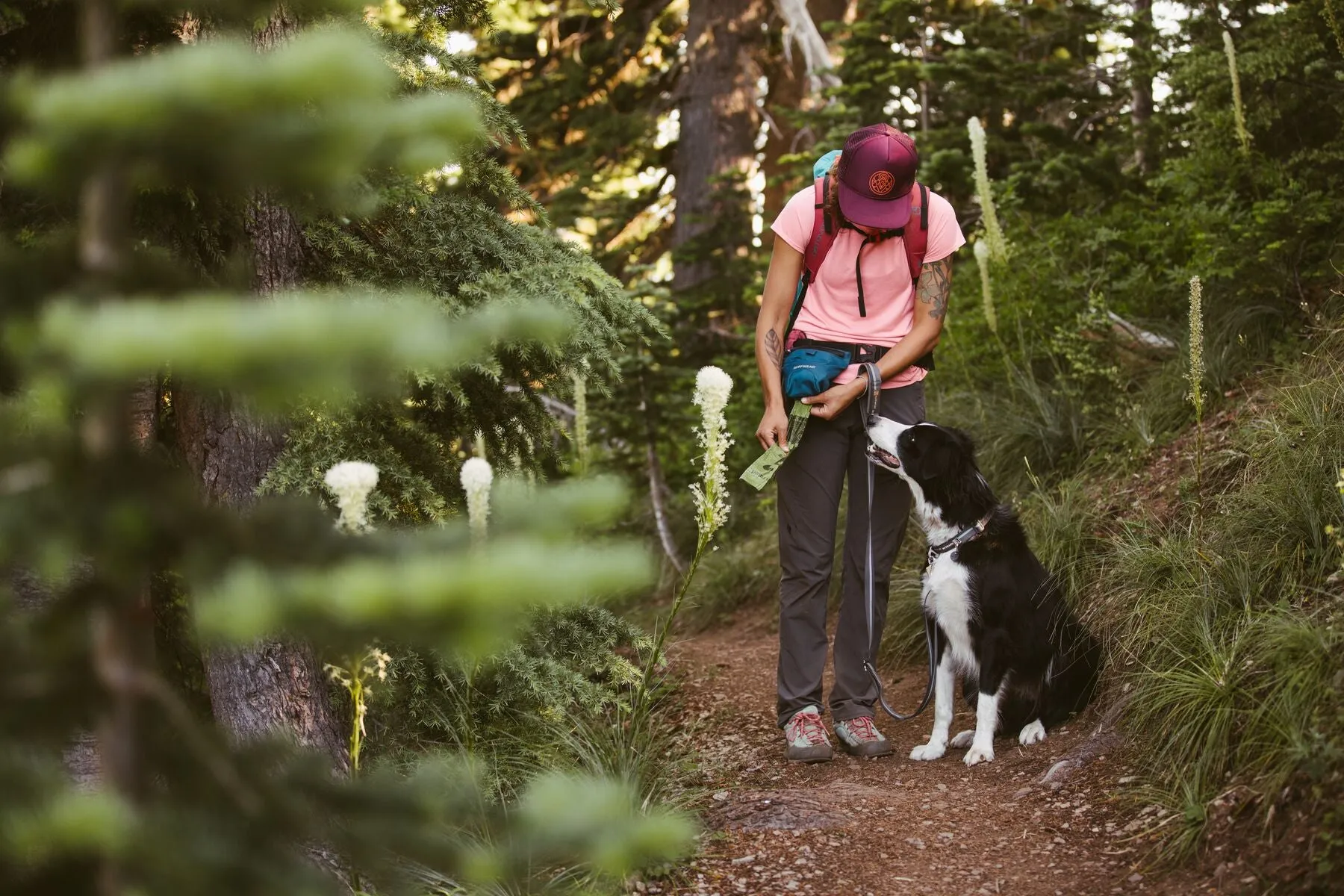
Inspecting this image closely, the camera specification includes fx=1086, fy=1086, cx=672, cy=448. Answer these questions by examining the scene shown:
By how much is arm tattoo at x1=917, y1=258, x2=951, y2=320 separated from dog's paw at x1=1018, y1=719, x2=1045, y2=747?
1.84 m

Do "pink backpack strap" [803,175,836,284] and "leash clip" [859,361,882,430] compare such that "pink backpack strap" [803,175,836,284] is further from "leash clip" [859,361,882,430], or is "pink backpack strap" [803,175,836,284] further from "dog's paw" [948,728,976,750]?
"dog's paw" [948,728,976,750]

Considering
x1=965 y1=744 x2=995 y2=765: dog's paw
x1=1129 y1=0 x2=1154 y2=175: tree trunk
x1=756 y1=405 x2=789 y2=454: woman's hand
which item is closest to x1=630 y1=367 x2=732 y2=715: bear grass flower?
x1=756 y1=405 x2=789 y2=454: woman's hand

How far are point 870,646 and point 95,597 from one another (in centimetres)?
372

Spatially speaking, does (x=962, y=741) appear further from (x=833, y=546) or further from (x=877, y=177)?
(x=877, y=177)

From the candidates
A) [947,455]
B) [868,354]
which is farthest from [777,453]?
[947,455]

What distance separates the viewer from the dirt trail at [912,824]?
3541 mm

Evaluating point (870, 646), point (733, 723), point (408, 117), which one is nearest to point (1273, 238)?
point (870, 646)

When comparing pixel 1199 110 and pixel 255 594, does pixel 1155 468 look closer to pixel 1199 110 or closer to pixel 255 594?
pixel 1199 110

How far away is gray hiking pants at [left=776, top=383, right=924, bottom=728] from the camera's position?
4.77 meters

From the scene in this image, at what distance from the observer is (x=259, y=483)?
12.3 feet

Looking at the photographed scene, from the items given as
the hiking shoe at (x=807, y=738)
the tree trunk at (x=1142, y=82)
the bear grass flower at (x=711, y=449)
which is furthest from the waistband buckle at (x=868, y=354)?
the tree trunk at (x=1142, y=82)

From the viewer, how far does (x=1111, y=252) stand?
7145 millimetres

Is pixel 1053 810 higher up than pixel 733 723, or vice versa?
pixel 1053 810

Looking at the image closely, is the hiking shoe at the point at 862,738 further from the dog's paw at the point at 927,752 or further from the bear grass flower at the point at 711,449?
the bear grass flower at the point at 711,449
